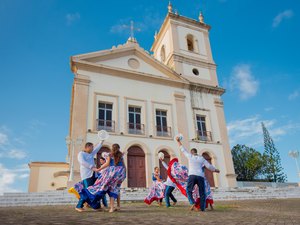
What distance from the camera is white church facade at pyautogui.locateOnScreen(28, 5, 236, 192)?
1564cm

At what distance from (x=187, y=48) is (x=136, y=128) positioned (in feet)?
32.9

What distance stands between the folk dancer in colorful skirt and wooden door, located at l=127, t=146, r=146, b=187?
33.8 ft

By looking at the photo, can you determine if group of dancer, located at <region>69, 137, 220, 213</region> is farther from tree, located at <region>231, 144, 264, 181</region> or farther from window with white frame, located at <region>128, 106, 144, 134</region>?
tree, located at <region>231, 144, 264, 181</region>

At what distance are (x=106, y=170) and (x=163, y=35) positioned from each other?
69.6 feet

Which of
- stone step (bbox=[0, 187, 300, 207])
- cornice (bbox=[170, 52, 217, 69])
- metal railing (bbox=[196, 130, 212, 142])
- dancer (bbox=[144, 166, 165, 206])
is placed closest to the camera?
dancer (bbox=[144, 166, 165, 206])

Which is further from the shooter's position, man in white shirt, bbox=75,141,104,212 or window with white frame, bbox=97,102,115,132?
window with white frame, bbox=97,102,115,132

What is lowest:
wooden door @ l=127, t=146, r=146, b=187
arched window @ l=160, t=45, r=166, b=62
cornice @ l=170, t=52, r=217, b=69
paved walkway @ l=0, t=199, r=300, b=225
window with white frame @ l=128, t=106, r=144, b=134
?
paved walkway @ l=0, t=199, r=300, b=225

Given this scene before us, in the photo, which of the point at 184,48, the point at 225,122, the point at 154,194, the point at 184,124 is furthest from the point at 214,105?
the point at 154,194

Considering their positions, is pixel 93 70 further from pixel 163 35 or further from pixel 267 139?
pixel 267 139

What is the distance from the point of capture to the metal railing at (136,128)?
54.0 ft

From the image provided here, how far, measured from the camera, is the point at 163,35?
79.8 ft

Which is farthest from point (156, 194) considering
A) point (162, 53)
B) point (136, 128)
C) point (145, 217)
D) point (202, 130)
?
point (162, 53)

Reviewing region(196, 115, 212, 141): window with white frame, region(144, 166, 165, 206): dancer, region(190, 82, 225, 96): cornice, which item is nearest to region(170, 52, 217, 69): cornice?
region(190, 82, 225, 96): cornice

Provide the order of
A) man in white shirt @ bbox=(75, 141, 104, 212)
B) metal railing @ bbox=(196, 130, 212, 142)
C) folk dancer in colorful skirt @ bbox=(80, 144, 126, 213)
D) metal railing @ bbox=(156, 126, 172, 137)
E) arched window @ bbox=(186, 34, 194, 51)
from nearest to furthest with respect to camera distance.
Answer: folk dancer in colorful skirt @ bbox=(80, 144, 126, 213)
man in white shirt @ bbox=(75, 141, 104, 212)
metal railing @ bbox=(156, 126, 172, 137)
metal railing @ bbox=(196, 130, 212, 142)
arched window @ bbox=(186, 34, 194, 51)
